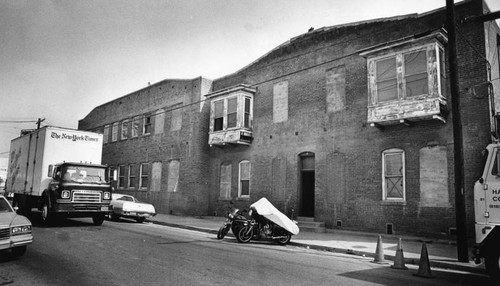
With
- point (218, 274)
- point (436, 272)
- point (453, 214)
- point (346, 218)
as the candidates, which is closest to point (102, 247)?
point (218, 274)

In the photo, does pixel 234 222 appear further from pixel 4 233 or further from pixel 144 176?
pixel 144 176

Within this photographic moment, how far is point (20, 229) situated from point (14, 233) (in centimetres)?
15

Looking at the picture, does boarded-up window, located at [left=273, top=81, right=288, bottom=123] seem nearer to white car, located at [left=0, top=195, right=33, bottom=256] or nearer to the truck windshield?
the truck windshield

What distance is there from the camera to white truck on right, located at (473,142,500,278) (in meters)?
8.03

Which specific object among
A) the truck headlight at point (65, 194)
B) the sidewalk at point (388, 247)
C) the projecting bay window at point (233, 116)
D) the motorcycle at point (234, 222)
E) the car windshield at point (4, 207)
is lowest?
the sidewalk at point (388, 247)

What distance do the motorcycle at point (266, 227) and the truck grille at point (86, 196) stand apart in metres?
6.44

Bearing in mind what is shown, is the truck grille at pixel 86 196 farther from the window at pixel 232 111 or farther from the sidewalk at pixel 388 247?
the window at pixel 232 111

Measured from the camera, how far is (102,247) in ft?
32.1

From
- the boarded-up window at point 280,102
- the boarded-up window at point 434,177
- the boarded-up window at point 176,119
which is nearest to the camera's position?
the boarded-up window at point 434,177

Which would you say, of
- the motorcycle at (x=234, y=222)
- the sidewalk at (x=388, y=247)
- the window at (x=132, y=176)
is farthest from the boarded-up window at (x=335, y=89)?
the window at (x=132, y=176)

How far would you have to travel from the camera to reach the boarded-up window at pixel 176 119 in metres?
26.7

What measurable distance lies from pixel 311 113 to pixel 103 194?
Result: 10.5 m

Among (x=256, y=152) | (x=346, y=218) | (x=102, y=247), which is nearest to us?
(x=102, y=247)

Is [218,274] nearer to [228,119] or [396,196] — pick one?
[396,196]
